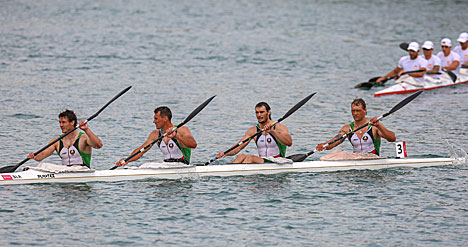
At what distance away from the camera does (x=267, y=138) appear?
1644cm

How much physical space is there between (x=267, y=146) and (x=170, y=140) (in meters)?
2.02

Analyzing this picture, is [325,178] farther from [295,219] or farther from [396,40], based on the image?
[396,40]

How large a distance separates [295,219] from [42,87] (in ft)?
53.3

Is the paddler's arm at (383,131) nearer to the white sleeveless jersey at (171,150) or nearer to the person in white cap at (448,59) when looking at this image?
the white sleeveless jersey at (171,150)

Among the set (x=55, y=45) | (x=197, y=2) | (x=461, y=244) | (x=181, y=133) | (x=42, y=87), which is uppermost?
(x=197, y=2)

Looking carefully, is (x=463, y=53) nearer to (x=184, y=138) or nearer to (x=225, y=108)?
(x=225, y=108)

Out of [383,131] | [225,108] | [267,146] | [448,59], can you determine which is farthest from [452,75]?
[267,146]

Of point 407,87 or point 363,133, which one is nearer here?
point 363,133

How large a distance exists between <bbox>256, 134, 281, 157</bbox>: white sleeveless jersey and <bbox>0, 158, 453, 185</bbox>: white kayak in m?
0.27

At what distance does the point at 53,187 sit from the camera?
51.2 ft

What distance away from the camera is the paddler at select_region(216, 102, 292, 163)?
52.6ft

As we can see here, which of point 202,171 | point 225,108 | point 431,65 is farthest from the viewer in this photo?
point 431,65

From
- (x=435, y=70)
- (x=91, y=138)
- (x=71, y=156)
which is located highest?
(x=435, y=70)

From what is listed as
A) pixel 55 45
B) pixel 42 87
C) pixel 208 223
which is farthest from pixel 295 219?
pixel 55 45
